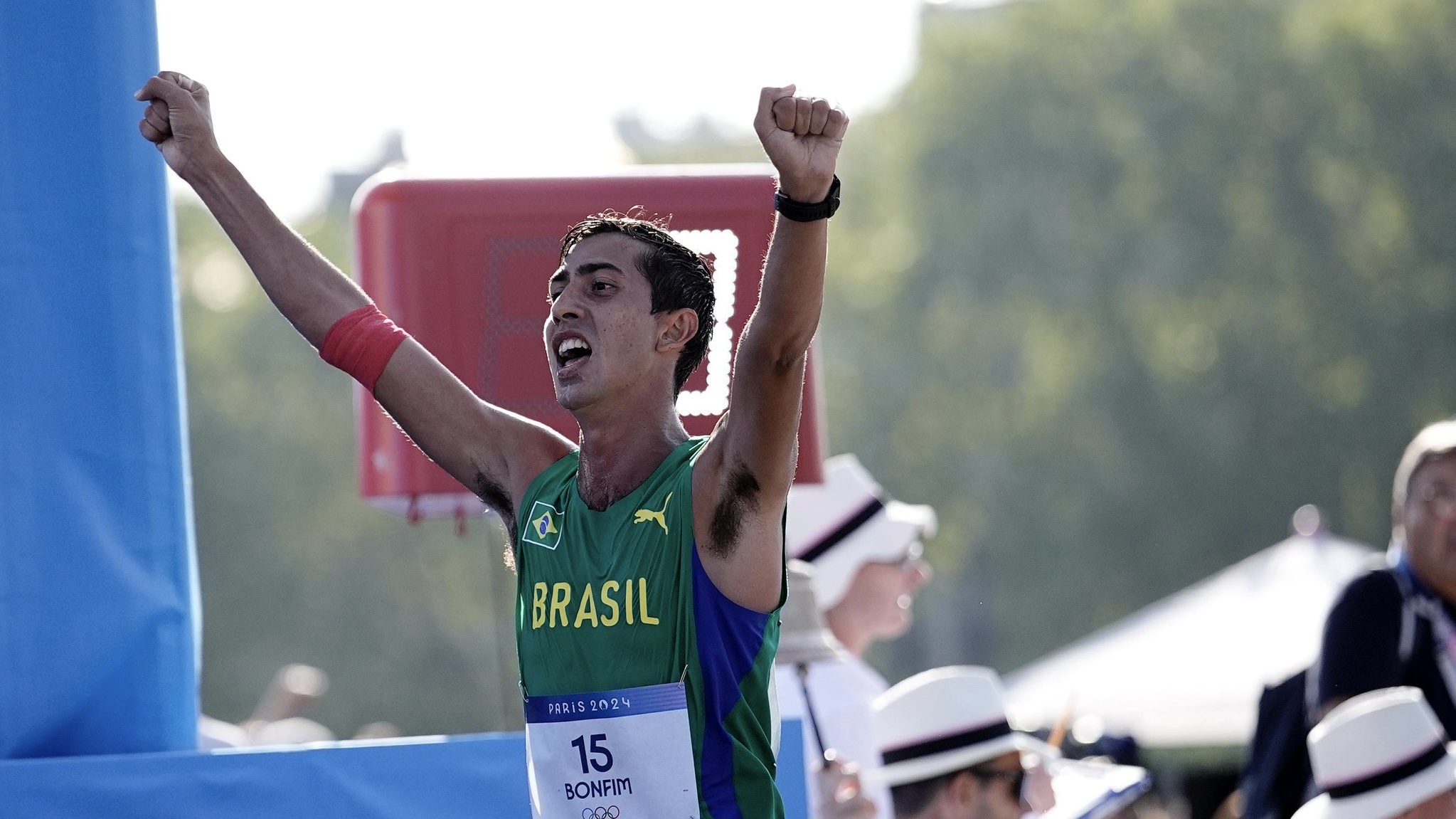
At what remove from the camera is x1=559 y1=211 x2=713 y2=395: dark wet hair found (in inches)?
112

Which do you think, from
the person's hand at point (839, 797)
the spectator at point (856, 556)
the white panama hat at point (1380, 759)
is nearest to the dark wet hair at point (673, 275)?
the person's hand at point (839, 797)

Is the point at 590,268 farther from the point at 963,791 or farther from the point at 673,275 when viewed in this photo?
the point at 963,791

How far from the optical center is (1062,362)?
2831 centimetres

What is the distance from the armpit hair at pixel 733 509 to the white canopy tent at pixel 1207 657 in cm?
874

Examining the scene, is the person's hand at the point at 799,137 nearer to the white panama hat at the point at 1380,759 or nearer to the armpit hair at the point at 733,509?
the armpit hair at the point at 733,509

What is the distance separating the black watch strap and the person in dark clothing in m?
2.76

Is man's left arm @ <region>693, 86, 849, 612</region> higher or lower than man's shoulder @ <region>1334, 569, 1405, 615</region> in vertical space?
higher

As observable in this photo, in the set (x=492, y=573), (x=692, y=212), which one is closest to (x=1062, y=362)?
(x=492, y=573)

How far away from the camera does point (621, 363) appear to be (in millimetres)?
2807

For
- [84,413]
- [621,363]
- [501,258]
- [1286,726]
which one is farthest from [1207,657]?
[621,363]

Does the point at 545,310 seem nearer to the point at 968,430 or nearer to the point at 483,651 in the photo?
the point at 968,430

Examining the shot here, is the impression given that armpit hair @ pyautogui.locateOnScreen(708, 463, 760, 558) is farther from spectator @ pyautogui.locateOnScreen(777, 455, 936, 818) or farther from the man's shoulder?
spectator @ pyautogui.locateOnScreen(777, 455, 936, 818)

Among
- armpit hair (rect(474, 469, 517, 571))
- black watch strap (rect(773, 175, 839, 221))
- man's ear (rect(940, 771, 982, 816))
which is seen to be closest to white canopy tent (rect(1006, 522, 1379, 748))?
man's ear (rect(940, 771, 982, 816))

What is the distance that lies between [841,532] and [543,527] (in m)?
3.13
